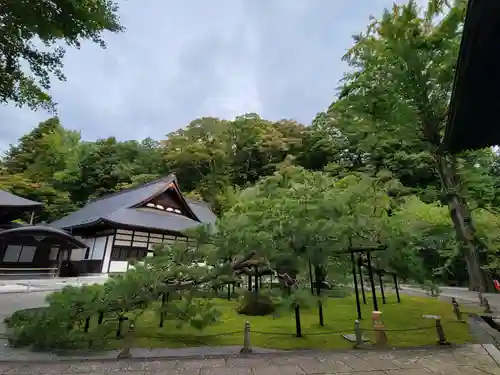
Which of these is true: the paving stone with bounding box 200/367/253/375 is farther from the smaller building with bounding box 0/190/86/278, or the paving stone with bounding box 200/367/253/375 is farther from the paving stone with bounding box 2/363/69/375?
the smaller building with bounding box 0/190/86/278

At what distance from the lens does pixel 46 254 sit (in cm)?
1755

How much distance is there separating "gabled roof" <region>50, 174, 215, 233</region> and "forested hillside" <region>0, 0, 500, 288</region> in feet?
13.3

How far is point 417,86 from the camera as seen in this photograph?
11.8 meters

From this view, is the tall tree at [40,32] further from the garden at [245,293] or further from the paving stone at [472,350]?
the paving stone at [472,350]

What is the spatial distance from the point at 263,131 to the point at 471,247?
2715 cm

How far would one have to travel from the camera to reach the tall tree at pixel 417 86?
37.6ft

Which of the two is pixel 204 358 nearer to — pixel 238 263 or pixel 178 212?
pixel 238 263

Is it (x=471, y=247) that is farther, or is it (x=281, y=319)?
(x=471, y=247)

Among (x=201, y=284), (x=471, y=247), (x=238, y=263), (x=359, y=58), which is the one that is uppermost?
(x=359, y=58)

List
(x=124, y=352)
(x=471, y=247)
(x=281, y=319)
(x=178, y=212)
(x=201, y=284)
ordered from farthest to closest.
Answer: (x=178, y=212), (x=471, y=247), (x=281, y=319), (x=201, y=284), (x=124, y=352)

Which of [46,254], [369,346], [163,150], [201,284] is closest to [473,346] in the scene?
[369,346]

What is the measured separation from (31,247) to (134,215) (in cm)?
598

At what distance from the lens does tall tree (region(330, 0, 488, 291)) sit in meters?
11.5

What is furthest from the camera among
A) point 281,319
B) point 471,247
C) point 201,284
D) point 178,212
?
point 178,212
